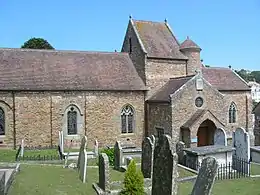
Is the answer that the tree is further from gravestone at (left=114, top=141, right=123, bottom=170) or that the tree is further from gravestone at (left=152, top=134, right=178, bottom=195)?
gravestone at (left=152, top=134, right=178, bottom=195)

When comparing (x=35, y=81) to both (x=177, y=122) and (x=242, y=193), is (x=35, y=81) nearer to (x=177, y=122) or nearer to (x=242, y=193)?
(x=177, y=122)

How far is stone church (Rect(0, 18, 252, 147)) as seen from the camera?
83.8 feet

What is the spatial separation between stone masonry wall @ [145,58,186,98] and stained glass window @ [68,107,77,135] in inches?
282

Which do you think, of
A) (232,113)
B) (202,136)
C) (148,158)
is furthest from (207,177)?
(232,113)

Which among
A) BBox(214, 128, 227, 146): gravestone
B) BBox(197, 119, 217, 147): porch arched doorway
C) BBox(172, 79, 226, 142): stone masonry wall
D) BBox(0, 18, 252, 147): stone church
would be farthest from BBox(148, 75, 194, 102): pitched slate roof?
BBox(214, 128, 227, 146): gravestone

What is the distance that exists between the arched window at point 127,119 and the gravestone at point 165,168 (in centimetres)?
1974

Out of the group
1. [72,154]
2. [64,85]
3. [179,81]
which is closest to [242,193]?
[72,154]

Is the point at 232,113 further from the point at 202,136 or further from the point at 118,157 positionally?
the point at 118,157

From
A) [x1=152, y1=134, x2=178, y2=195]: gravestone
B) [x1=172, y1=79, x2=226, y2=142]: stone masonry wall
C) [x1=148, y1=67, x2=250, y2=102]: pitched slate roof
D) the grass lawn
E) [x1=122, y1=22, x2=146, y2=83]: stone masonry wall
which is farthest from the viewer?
[x1=122, y1=22, x2=146, y2=83]: stone masonry wall

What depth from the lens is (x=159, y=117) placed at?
27281 millimetres

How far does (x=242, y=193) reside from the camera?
1284 centimetres

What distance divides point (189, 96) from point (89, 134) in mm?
9248

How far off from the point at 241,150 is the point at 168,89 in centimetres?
1120

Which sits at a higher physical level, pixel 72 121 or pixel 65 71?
pixel 65 71
